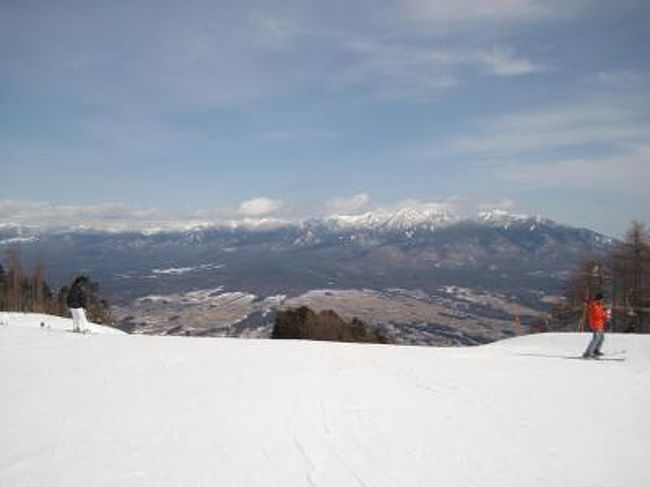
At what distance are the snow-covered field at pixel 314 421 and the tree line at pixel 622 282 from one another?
1191 inches

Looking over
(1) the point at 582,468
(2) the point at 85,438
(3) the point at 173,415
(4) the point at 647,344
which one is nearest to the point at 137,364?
(3) the point at 173,415

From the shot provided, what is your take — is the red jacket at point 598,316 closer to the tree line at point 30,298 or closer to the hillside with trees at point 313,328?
the hillside with trees at point 313,328

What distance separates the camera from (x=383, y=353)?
1642 cm

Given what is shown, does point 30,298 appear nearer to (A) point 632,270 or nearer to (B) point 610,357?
(A) point 632,270

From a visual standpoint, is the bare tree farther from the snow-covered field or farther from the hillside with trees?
the snow-covered field

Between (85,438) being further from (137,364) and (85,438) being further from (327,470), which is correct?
(137,364)

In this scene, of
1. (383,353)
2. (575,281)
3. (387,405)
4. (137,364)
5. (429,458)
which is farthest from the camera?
(575,281)

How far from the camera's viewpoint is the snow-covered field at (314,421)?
6.29 metres

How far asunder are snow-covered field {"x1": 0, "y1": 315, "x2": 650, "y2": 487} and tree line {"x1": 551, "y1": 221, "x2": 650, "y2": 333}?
30.3 m

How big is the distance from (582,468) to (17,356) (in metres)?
12.7

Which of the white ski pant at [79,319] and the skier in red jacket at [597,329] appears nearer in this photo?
the skier in red jacket at [597,329]

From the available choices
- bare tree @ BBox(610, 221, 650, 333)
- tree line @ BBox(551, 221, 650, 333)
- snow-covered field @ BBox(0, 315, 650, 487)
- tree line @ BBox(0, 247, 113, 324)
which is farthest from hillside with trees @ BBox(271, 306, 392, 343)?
snow-covered field @ BBox(0, 315, 650, 487)

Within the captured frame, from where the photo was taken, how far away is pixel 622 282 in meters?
44.2

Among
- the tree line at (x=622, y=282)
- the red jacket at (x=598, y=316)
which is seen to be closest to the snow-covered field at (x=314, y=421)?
the red jacket at (x=598, y=316)
